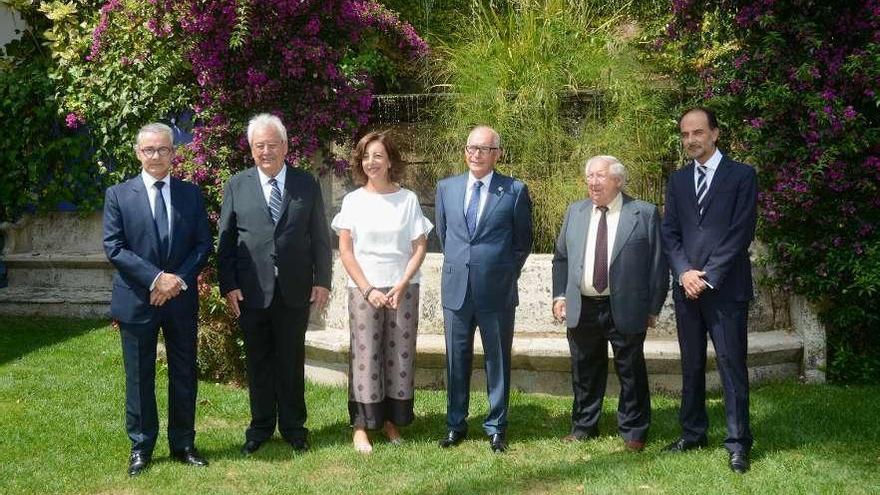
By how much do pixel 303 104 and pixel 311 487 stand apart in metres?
3.37

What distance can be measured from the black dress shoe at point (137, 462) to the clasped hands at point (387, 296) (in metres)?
1.39

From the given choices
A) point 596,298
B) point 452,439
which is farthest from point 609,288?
point 452,439

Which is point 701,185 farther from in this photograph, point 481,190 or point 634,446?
point 634,446

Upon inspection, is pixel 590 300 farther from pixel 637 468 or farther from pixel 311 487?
pixel 311 487

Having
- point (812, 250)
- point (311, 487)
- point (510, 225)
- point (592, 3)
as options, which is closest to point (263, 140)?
point (510, 225)

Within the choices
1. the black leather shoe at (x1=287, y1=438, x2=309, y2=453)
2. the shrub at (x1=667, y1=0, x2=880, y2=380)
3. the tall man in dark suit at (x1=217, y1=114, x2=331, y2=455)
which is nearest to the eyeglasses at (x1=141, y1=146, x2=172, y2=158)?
the tall man in dark suit at (x1=217, y1=114, x2=331, y2=455)

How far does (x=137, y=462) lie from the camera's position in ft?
16.1

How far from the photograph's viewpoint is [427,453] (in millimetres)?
5211

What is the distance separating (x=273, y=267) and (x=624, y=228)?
185 centimetres

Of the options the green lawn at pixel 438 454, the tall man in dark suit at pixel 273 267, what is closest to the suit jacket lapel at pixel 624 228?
the green lawn at pixel 438 454

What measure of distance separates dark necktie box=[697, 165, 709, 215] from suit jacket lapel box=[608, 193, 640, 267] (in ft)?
1.14

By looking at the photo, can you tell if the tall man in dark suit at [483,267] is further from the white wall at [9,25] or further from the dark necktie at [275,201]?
the white wall at [9,25]

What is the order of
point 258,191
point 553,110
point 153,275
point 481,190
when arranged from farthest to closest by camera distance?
1. point 553,110
2. point 481,190
3. point 258,191
4. point 153,275

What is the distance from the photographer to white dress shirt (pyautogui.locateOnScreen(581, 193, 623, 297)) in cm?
520
